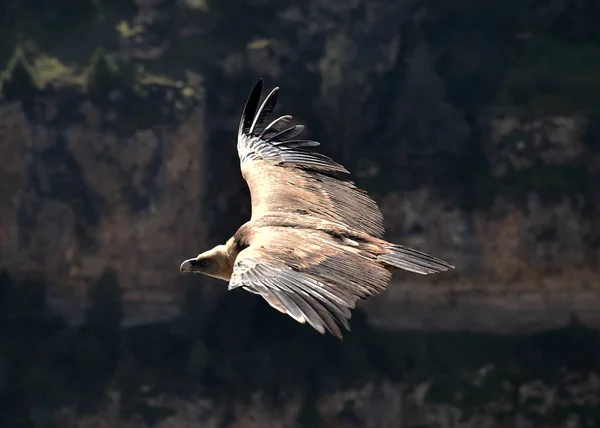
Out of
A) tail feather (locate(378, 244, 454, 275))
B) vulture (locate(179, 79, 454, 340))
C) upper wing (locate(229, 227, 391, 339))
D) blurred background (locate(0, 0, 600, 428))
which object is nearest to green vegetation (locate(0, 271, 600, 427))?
blurred background (locate(0, 0, 600, 428))

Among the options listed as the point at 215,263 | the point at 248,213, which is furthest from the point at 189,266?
the point at 248,213

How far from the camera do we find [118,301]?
54.8 m

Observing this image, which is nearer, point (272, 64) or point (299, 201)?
point (299, 201)

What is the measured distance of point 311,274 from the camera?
12633 millimetres

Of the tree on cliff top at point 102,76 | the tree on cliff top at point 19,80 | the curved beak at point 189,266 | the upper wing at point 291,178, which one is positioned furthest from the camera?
the tree on cliff top at point 19,80

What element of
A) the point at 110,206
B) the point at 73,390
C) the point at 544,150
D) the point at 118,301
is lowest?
the point at 73,390

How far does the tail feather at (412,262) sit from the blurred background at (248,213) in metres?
40.5

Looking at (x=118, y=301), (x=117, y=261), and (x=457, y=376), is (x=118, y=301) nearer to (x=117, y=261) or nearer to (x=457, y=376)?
(x=117, y=261)

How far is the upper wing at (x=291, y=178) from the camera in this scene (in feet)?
50.8

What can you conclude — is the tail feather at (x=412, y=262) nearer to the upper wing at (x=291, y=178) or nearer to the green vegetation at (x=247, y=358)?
the upper wing at (x=291, y=178)

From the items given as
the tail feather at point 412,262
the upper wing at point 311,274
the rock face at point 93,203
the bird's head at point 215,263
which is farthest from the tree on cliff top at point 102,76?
the tail feather at point 412,262

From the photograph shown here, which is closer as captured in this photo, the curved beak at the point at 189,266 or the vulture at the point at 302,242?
the vulture at the point at 302,242

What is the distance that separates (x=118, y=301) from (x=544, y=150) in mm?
17156

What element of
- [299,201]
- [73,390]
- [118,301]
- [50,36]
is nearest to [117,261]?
[118,301]
